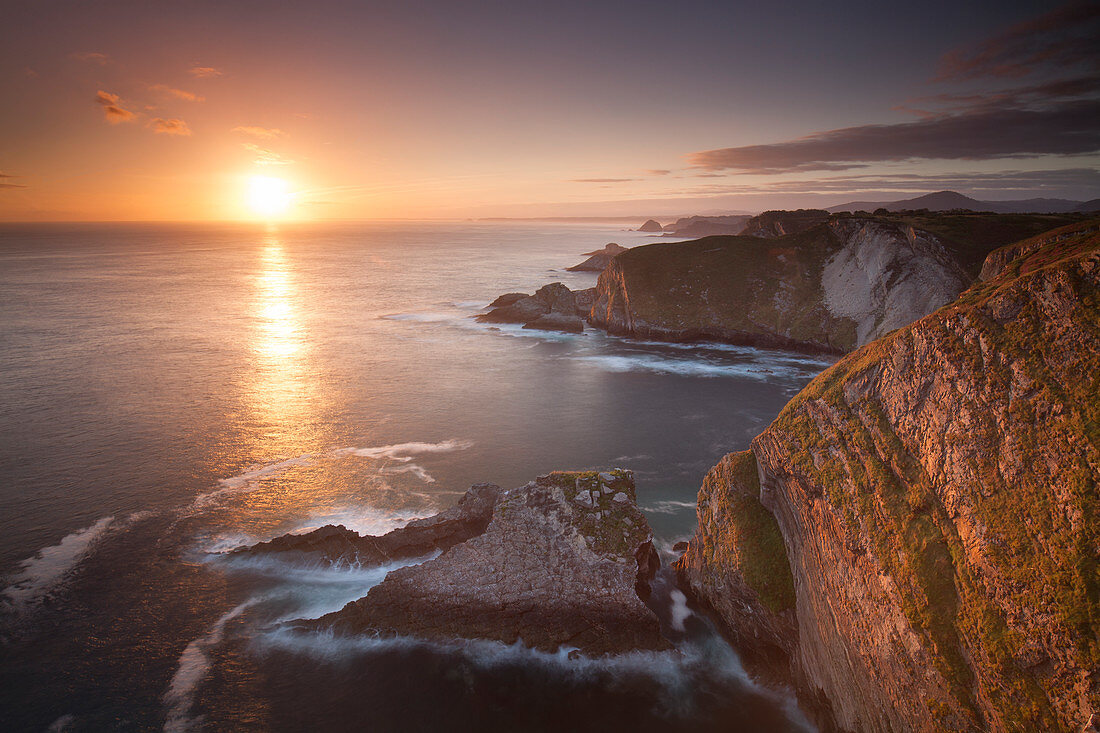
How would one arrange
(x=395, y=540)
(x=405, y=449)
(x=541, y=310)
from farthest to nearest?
(x=541, y=310) < (x=405, y=449) < (x=395, y=540)

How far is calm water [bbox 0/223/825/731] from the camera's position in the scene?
688 inches

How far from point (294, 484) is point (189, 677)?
47.7ft

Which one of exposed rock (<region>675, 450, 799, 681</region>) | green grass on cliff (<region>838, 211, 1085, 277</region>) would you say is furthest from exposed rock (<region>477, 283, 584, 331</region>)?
exposed rock (<region>675, 450, 799, 681</region>)

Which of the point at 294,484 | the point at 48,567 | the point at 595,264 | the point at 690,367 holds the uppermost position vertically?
the point at 595,264

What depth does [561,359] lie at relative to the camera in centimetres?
6159

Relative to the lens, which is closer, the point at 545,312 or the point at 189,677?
the point at 189,677

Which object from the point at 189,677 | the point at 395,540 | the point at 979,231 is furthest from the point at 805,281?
the point at 189,677

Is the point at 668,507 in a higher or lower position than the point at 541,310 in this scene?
lower

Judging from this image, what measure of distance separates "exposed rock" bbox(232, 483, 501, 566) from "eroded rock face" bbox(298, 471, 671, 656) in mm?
1766

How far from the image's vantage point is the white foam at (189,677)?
16.6 meters

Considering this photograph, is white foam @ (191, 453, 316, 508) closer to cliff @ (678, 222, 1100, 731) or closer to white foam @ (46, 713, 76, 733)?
white foam @ (46, 713, 76, 733)

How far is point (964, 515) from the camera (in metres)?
12.0

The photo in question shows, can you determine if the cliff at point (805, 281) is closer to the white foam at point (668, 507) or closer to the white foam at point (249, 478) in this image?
the white foam at point (668, 507)

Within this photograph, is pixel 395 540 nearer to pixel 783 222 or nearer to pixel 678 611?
pixel 678 611
